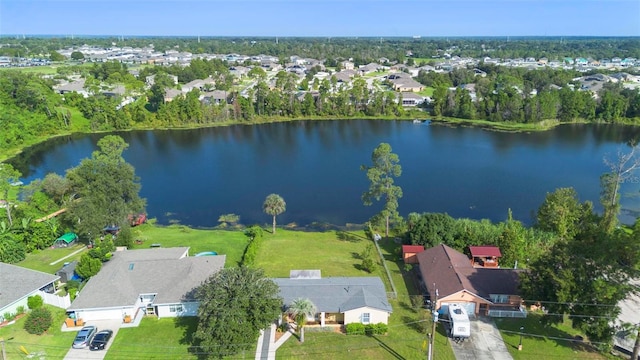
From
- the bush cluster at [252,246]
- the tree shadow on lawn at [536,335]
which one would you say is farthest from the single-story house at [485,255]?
the bush cluster at [252,246]

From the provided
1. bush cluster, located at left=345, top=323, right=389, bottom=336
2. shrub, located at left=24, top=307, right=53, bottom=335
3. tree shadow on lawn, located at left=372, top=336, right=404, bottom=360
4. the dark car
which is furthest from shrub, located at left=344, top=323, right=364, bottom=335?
shrub, located at left=24, top=307, right=53, bottom=335

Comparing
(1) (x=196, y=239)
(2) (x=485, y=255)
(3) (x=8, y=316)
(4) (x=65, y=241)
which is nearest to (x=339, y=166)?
(1) (x=196, y=239)

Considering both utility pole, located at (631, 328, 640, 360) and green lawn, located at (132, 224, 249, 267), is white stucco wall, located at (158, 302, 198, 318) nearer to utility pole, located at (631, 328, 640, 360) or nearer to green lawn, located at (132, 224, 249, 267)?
green lawn, located at (132, 224, 249, 267)

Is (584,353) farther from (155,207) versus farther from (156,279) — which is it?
(155,207)

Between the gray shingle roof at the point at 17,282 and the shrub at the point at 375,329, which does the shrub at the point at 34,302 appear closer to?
the gray shingle roof at the point at 17,282

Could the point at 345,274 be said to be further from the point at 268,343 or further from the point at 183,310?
the point at 183,310

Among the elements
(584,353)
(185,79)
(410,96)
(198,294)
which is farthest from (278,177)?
(185,79)
